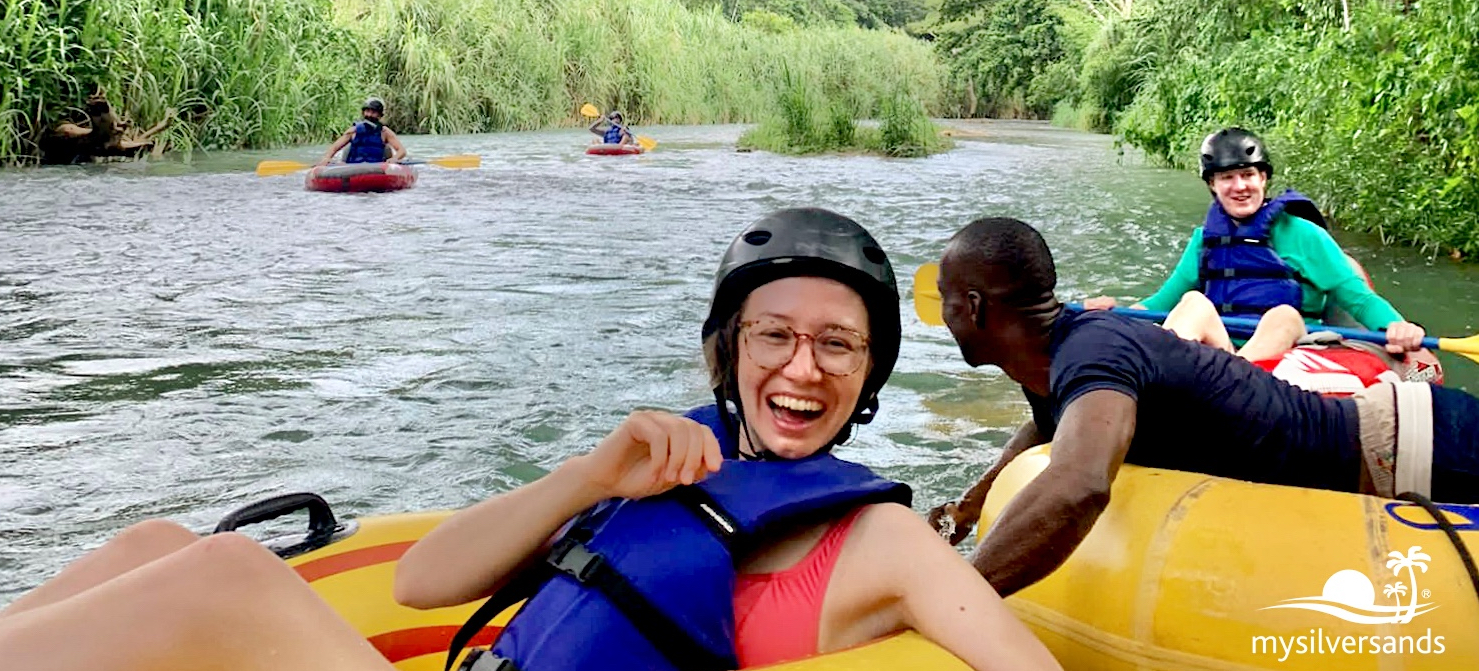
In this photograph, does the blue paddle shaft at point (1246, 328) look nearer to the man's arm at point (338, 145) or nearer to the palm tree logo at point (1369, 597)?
the palm tree logo at point (1369, 597)

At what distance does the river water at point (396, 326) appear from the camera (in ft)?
14.4

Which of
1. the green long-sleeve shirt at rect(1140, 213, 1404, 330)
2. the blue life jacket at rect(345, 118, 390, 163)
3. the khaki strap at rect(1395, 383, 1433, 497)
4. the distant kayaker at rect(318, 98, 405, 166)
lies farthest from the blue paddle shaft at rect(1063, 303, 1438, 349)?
the blue life jacket at rect(345, 118, 390, 163)

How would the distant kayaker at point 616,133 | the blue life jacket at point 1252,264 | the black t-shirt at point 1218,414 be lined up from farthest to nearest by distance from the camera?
the distant kayaker at point 616,133
the blue life jacket at point 1252,264
the black t-shirt at point 1218,414

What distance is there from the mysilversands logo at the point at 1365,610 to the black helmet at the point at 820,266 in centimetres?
77

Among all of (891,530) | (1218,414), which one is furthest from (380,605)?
(1218,414)

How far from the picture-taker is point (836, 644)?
65.8 inches

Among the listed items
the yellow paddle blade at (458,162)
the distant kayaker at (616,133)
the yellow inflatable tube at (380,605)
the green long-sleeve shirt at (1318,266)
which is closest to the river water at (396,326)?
the yellow paddle blade at (458,162)

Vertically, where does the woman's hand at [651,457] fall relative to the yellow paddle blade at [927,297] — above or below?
above

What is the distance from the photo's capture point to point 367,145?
11.8 m

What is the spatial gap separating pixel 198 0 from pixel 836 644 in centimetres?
1543

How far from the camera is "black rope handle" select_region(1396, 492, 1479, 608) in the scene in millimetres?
2135

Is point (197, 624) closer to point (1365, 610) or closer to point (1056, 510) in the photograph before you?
point (1056, 510)

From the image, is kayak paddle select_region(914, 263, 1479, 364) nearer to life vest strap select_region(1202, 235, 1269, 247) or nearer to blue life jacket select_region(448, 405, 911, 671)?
life vest strap select_region(1202, 235, 1269, 247)

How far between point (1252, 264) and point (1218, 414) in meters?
1.86
